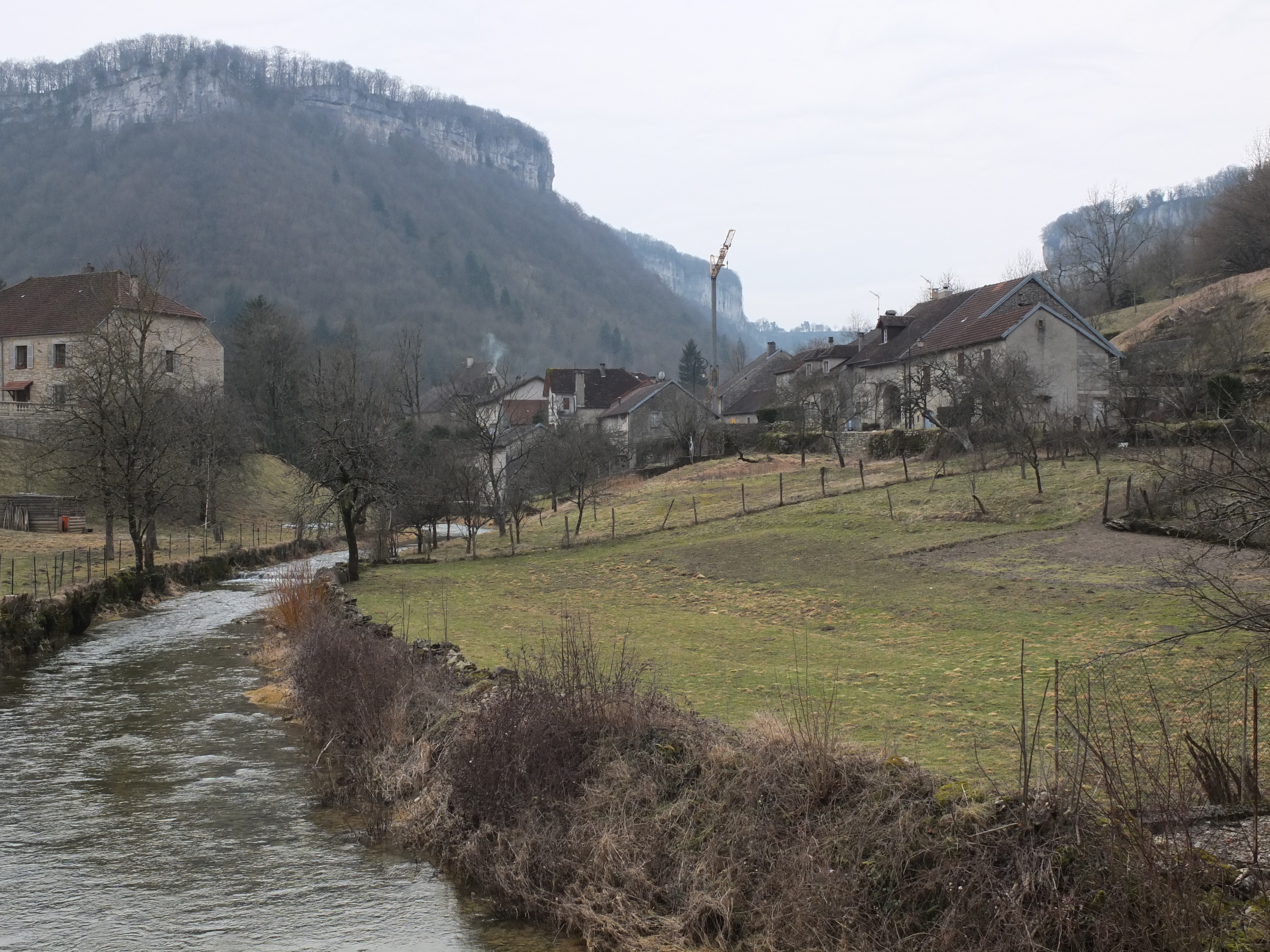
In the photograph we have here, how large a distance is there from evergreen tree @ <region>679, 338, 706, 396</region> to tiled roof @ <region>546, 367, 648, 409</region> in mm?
24382

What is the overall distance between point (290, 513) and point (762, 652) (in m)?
45.3

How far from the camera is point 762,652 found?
61.4ft

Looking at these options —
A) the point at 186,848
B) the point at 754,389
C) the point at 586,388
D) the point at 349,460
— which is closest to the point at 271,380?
the point at 586,388

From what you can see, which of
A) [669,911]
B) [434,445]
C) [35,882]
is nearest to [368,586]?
[35,882]

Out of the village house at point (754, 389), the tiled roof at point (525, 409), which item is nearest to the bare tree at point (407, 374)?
the tiled roof at point (525, 409)

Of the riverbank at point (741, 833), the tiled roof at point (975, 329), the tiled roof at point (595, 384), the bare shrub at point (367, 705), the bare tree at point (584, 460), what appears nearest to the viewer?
the riverbank at point (741, 833)

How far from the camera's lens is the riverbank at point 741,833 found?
707 cm

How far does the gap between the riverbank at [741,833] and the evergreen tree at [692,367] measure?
12053cm

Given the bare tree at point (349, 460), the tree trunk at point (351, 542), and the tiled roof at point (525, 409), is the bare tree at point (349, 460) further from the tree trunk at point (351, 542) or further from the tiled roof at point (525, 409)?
the tiled roof at point (525, 409)

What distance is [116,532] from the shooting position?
4866 centimetres

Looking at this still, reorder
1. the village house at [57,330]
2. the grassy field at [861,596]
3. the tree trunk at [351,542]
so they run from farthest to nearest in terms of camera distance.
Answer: the village house at [57,330]
the tree trunk at [351,542]
the grassy field at [861,596]

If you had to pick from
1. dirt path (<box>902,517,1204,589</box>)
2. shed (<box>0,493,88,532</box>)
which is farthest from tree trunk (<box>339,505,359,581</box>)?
dirt path (<box>902,517,1204,589</box>)

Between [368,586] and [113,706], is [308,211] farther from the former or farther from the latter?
[113,706]

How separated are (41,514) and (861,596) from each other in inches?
1481
